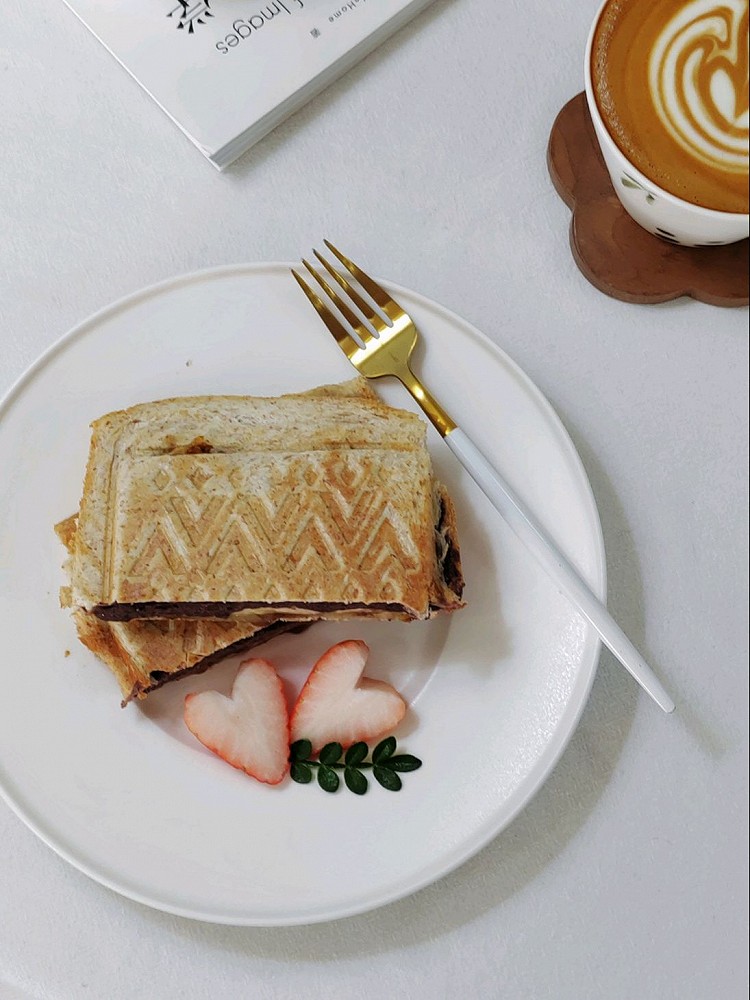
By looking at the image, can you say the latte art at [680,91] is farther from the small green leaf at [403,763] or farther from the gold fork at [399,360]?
the small green leaf at [403,763]

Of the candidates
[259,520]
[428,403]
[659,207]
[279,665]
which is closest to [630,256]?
[659,207]

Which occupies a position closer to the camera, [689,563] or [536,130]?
[689,563]

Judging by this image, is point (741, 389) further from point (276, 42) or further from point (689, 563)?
point (276, 42)

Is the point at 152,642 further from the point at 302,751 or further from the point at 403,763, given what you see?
the point at 403,763

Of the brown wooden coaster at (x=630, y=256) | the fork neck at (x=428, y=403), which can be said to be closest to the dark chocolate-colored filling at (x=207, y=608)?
the fork neck at (x=428, y=403)

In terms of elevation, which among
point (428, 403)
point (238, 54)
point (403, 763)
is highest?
point (238, 54)

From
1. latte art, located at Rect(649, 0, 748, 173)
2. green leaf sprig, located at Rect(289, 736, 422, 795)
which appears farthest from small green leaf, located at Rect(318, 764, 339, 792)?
latte art, located at Rect(649, 0, 748, 173)

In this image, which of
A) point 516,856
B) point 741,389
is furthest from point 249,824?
point 741,389
